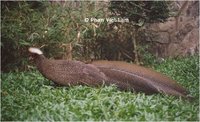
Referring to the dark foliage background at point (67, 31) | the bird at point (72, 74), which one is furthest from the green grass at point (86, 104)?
the dark foliage background at point (67, 31)

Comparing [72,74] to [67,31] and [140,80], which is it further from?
[67,31]

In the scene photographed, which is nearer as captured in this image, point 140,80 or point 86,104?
point 86,104

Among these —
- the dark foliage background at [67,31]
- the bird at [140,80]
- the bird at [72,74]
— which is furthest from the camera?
the dark foliage background at [67,31]

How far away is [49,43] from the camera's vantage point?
8.19 meters

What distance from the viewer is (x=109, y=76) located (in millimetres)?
5965

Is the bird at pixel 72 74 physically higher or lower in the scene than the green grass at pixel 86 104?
higher

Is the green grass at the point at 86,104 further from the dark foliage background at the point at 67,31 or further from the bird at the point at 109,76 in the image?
the dark foliage background at the point at 67,31

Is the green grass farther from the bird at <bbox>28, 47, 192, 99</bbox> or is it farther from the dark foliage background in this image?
the dark foliage background

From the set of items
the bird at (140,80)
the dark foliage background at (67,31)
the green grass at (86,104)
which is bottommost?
the green grass at (86,104)

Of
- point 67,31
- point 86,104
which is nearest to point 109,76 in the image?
point 86,104

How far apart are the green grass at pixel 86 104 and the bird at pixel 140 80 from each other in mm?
160

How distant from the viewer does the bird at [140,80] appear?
5.78 meters

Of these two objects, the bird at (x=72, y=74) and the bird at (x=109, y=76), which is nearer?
the bird at (x=109, y=76)

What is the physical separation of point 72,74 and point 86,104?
3.66 feet
